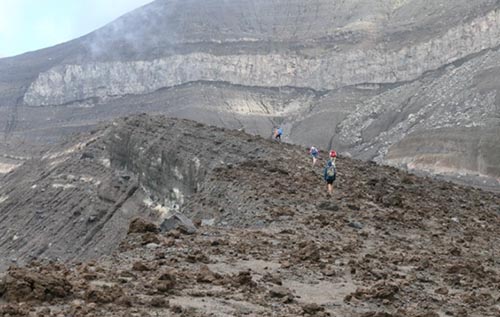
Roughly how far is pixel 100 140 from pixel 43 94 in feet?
303

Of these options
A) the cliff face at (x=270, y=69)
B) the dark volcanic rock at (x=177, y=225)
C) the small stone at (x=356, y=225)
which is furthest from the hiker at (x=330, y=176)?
the cliff face at (x=270, y=69)

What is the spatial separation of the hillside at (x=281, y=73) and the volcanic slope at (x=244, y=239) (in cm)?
4318

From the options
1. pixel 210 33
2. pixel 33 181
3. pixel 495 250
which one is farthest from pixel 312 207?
pixel 210 33

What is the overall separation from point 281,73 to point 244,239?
10627cm

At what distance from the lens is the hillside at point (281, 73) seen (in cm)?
8562

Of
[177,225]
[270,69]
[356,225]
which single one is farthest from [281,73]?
[177,225]

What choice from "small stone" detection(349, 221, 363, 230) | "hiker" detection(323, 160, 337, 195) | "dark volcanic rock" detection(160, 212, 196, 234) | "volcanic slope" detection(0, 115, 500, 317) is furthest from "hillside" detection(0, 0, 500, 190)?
"dark volcanic rock" detection(160, 212, 196, 234)

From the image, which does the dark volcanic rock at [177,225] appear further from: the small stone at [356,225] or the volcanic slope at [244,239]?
the small stone at [356,225]

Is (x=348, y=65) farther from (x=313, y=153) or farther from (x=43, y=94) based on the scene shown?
(x=313, y=153)

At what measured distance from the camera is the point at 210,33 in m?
128

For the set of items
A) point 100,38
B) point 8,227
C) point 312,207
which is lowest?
point 8,227

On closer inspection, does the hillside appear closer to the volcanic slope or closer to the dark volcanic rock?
the volcanic slope

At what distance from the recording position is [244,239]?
13.9m

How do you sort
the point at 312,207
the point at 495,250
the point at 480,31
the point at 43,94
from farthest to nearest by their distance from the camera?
1. the point at 43,94
2. the point at 480,31
3. the point at 312,207
4. the point at 495,250
